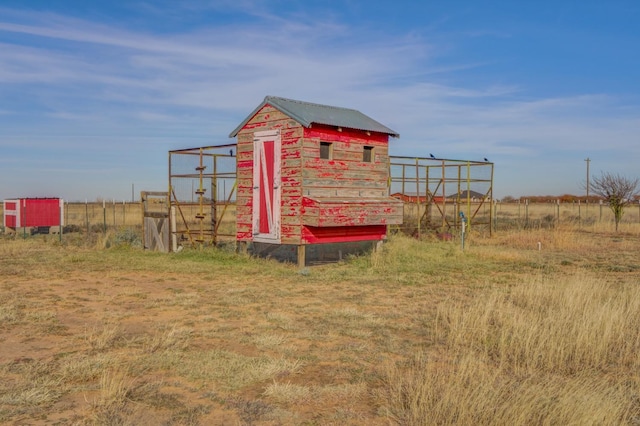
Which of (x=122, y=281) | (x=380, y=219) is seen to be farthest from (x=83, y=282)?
(x=380, y=219)

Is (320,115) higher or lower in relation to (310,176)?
higher

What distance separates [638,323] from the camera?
25.7 feet

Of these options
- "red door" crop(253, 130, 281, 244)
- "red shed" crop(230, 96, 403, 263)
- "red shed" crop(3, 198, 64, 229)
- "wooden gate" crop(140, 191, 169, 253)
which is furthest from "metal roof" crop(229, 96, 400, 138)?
"red shed" crop(3, 198, 64, 229)

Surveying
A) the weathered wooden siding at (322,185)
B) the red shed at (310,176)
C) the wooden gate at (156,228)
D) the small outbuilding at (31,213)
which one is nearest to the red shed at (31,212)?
the small outbuilding at (31,213)

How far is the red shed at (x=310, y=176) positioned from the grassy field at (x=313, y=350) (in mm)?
2109

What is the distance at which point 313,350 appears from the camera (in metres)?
6.95

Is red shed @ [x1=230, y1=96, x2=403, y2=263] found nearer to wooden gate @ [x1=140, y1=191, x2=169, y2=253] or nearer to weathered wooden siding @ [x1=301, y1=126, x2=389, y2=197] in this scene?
weathered wooden siding @ [x1=301, y1=126, x2=389, y2=197]

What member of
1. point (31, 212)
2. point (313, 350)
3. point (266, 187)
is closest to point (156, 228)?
point (266, 187)

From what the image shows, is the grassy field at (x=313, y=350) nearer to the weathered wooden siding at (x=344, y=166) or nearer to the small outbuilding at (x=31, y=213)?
the weathered wooden siding at (x=344, y=166)

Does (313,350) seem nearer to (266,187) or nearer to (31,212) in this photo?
(266,187)

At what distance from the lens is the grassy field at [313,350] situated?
4.85m

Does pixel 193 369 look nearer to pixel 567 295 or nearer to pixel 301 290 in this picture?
pixel 301 290

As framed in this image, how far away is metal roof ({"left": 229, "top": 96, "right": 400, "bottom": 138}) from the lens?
49.5ft

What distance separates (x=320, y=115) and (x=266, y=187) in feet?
8.34
